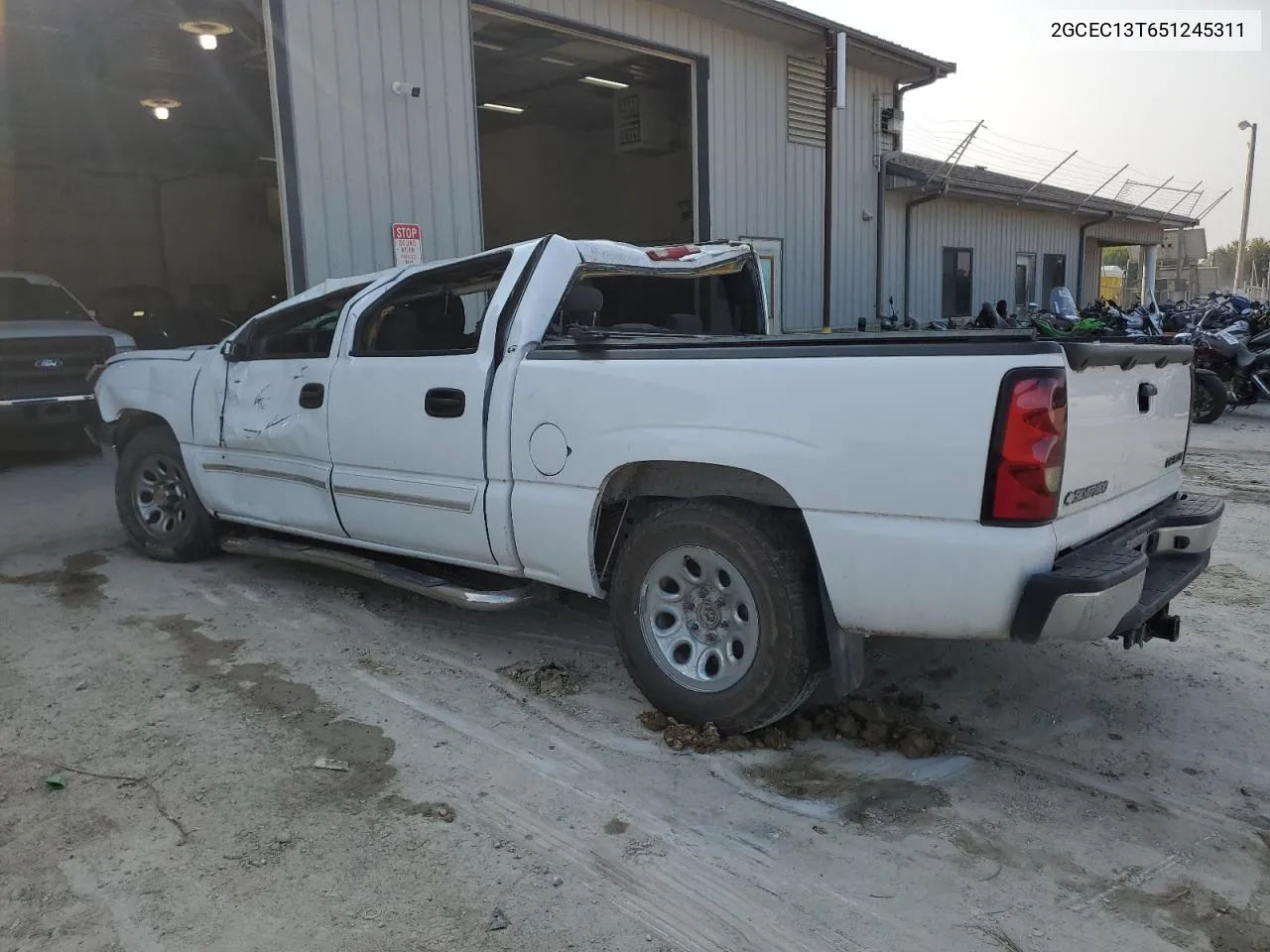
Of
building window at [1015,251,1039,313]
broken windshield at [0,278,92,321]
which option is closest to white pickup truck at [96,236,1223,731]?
broken windshield at [0,278,92,321]

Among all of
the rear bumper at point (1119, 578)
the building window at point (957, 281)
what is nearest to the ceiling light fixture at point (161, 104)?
the building window at point (957, 281)

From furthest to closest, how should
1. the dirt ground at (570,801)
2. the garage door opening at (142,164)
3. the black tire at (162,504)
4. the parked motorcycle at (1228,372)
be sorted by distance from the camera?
the garage door opening at (142,164) → the parked motorcycle at (1228,372) → the black tire at (162,504) → the dirt ground at (570,801)

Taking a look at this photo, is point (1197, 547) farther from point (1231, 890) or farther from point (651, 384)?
point (651, 384)

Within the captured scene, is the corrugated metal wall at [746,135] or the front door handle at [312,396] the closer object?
the front door handle at [312,396]

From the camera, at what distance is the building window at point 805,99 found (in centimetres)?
1357

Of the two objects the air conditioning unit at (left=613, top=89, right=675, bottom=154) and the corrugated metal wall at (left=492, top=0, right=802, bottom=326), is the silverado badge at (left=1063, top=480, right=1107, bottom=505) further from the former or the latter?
the air conditioning unit at (left=613, top=89, right=675, bottom=154)

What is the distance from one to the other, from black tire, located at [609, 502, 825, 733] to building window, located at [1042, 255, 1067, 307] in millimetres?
21411

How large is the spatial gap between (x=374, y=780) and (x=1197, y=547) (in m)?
3.21

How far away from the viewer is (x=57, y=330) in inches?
400

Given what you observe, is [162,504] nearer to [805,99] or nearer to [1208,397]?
[805,99]

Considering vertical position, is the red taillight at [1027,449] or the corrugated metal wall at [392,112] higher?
the corrugated metal wall at [392,112]

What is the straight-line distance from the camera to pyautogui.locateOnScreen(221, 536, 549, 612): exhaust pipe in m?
4.18

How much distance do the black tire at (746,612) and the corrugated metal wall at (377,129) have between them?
6.20m

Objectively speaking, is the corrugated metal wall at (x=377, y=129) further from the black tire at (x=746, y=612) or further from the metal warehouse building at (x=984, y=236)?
the metal warehouse building at (x=984, y=236)
